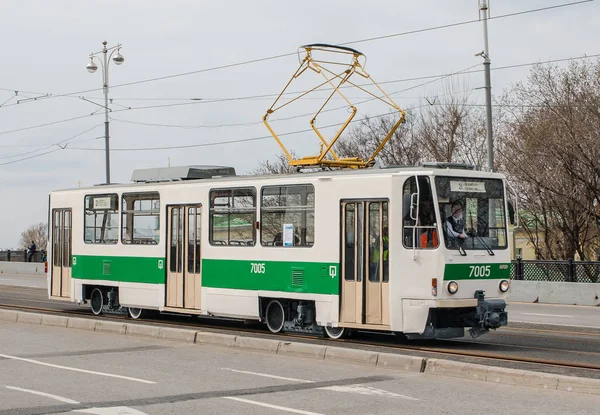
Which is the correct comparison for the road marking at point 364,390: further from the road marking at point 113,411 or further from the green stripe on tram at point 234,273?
the green stripe on tram at point 234,273

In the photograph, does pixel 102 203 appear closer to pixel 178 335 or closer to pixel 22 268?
pixel 178 335

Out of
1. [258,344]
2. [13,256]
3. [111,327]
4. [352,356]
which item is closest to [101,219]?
[111,327]

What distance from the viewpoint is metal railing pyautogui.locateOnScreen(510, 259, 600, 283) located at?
28.5m

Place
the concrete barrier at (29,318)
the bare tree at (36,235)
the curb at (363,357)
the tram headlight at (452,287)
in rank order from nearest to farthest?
1. the curb at (363,357)
2. the tram headlight at (452,287)
3. the concrete barrier at (29,318)
4. the bare tree at (36,235)

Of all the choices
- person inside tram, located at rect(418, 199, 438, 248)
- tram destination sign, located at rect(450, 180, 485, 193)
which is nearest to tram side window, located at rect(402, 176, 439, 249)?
person inside tram, located at rect(418, 199, 438, 248)

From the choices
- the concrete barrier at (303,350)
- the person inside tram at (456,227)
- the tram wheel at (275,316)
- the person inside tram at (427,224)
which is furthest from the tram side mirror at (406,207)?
the tram wheel at (275,316)

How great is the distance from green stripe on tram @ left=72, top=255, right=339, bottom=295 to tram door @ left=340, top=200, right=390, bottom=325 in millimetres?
325

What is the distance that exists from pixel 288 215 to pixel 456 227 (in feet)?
11.1

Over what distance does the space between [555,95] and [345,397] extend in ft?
88.5

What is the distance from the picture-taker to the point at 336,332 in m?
17.2

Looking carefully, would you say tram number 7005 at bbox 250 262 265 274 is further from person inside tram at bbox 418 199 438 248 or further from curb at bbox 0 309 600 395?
person inside tram at bbox 418 199 438 248

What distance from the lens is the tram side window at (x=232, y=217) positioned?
18.8 m

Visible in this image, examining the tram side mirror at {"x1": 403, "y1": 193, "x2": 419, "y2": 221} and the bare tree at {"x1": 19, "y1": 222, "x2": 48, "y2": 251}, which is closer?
the tram side mirror at {"x1": 403, "y1": 193, "x2": 419, "y2": 221}

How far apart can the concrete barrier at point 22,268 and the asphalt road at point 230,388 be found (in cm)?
3882
